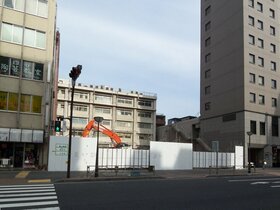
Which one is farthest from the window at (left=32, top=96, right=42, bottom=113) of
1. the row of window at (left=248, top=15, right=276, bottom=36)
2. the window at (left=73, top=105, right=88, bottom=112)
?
the window at (left=73, top=105, right=88, bottom=112)

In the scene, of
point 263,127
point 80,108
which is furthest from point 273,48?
point 80,108

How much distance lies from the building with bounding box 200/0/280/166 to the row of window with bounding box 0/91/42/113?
3147 cm

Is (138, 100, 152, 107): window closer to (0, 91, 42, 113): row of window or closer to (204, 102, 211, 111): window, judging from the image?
(204, 102, 211, 111): window

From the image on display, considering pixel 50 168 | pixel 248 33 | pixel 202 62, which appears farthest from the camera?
pixel 202 62

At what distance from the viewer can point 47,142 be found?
1332 inches

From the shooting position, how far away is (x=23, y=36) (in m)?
35.0

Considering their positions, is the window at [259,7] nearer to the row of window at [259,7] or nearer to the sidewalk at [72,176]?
the row of window at [259,7]

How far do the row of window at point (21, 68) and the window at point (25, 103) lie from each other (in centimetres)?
195

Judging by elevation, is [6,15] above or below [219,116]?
above

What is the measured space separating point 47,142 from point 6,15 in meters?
12.8

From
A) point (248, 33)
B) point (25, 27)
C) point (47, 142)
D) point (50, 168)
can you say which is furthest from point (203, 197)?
point (248, 33)

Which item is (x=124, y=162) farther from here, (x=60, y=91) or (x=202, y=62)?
(x=60, y=91)

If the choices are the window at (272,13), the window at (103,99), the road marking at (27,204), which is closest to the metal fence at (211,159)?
the road marking at (27,204)

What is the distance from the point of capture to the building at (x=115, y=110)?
3637 inches
